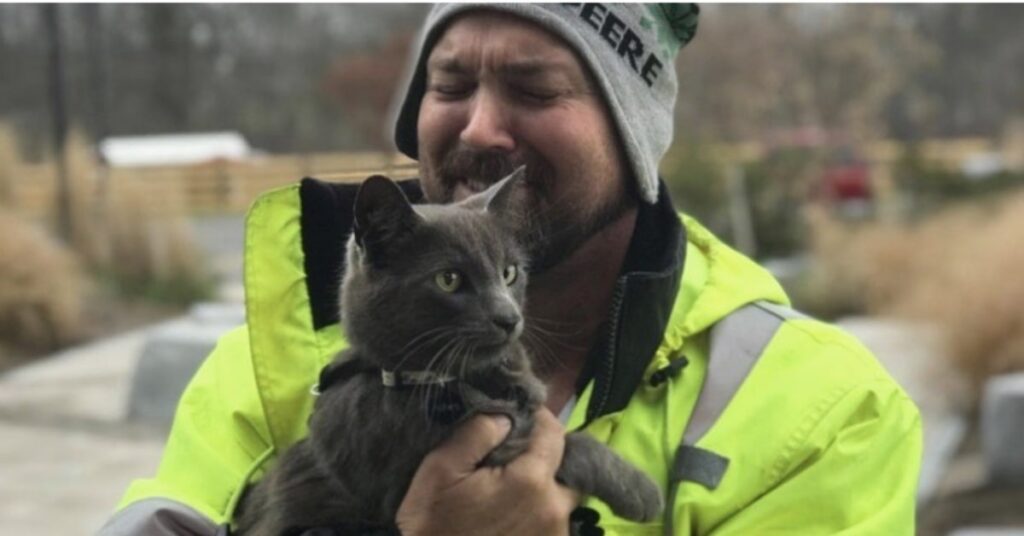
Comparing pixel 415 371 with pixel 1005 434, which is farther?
pixel 1005 434

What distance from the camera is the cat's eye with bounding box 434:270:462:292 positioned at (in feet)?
6.98

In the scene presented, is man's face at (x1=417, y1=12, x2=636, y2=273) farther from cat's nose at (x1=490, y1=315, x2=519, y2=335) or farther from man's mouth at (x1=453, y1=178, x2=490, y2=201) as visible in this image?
cat's nose at (x1=490, y1=315, x2=519, y2=335)

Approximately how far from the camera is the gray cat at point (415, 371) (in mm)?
2119

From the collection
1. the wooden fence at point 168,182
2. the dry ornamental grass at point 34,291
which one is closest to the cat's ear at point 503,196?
the wooden fence at point 168,182

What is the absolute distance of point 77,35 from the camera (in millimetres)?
32250

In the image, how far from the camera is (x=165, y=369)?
33.8 feet

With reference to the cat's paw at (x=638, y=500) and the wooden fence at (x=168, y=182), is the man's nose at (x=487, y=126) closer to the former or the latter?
the cat's paw at (x=638, y=500)

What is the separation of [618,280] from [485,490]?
559 millimetres

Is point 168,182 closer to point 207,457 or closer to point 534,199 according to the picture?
point 207,457

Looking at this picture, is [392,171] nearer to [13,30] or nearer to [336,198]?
[336,198]

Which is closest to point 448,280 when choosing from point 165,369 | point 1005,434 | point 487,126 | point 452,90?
point 487,126

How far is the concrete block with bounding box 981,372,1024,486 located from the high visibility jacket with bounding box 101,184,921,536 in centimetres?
637

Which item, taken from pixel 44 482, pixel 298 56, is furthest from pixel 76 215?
pixel 298 56

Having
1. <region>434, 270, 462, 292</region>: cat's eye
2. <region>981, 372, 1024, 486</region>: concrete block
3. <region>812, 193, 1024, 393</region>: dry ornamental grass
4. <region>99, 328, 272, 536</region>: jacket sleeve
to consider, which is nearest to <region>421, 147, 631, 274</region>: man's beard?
<region>434, 270, 462, 292</region>: cat's eye
